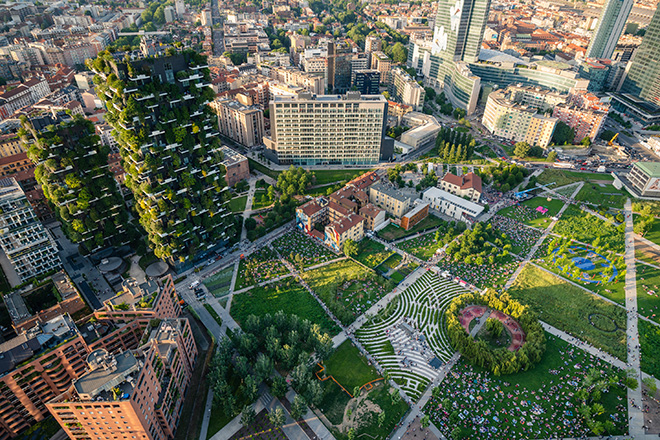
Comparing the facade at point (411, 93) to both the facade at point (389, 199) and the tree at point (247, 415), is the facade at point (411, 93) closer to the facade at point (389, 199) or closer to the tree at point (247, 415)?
the facade at point (389, 199)

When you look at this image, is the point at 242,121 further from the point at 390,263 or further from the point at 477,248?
the point at 477,248

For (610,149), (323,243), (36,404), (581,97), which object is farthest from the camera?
(581,97)

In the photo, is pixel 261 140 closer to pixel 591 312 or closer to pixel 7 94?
pixel 7 94

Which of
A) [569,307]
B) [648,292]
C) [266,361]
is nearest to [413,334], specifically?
[266,361]

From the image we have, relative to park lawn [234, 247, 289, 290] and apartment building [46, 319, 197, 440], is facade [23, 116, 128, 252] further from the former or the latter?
apartment building [46, 319, 197, 440]

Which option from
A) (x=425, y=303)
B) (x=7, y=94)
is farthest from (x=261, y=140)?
(x=7, y=94)
